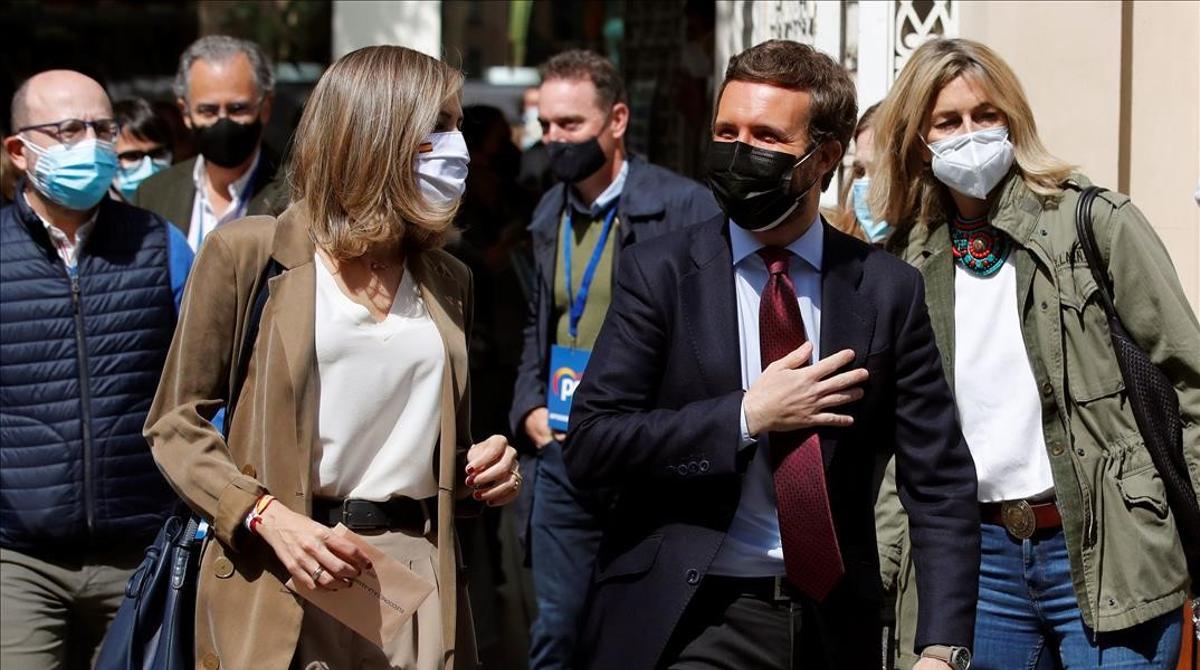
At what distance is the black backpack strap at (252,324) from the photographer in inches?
135

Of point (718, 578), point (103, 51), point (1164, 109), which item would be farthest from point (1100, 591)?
point (103, 51)

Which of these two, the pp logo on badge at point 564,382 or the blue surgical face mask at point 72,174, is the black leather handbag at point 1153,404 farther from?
the blue surgical face mask at point 72,174

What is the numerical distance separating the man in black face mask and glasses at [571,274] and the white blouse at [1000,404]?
1956 mm

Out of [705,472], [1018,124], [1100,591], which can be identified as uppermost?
[1018,124]

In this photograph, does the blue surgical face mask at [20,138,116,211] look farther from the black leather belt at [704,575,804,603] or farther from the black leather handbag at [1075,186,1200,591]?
the black leather handbag at [1075,186,1200,591]

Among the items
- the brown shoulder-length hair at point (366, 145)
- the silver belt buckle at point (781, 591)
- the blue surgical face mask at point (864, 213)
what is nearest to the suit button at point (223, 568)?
the brown shoulder-length hair at point (366, 145)

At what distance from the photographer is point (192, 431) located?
132 inches

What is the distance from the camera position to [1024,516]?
418 centimetres

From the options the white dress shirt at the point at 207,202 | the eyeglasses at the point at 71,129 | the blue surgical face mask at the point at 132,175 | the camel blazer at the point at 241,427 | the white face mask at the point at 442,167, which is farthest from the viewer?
the blue surgical face mask at the point at 132,175

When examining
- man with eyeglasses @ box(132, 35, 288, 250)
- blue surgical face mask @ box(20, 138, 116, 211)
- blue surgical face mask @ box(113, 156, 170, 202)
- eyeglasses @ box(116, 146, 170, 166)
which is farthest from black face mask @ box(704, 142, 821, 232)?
eyeglasses @ box(116, 146, 170, 166)

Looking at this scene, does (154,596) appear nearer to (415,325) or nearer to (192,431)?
(192,431)

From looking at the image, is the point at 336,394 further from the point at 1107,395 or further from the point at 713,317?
the point at 1107,395

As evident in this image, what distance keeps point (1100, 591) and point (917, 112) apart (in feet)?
4.37

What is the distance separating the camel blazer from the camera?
3.34 m
